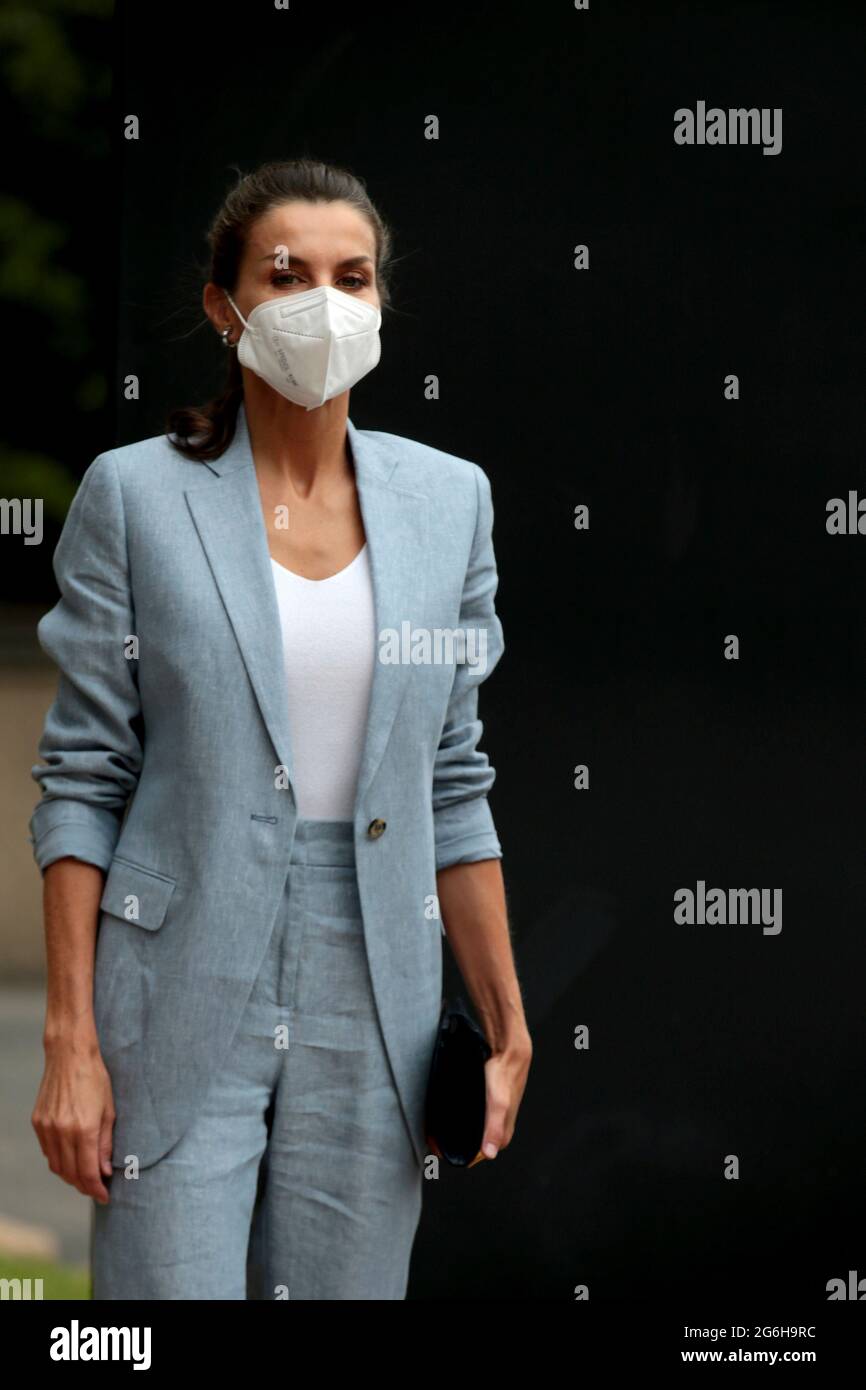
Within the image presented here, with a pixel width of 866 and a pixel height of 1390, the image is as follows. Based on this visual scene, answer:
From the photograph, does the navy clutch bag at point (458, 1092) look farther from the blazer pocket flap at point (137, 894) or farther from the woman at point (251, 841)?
the blazer pocket flap at point (137, 894)

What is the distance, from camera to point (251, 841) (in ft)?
8.86

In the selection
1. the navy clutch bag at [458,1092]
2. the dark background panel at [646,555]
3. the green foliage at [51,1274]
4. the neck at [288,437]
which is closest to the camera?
the navy clutch bag at [458,1092]

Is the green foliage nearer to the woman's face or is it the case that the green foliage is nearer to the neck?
the neck

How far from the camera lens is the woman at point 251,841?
270 cm

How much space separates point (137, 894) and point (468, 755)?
1.87 feet

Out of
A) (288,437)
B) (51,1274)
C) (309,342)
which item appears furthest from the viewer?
(51,1274)

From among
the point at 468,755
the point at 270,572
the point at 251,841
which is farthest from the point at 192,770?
the point at 468,755

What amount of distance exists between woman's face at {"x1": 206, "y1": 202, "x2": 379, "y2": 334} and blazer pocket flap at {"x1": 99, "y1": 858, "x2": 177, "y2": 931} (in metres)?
0.82

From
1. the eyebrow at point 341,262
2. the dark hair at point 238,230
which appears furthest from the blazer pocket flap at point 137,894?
the eyebrow at point 341,262

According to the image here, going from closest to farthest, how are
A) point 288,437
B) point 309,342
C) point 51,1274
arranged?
point 309,342 → point 288,437 → point 51,1274

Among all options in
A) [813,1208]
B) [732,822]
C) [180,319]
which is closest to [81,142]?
[180,319]

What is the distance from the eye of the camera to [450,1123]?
9.23ft

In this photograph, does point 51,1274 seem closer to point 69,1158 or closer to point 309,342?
point 69,1158
